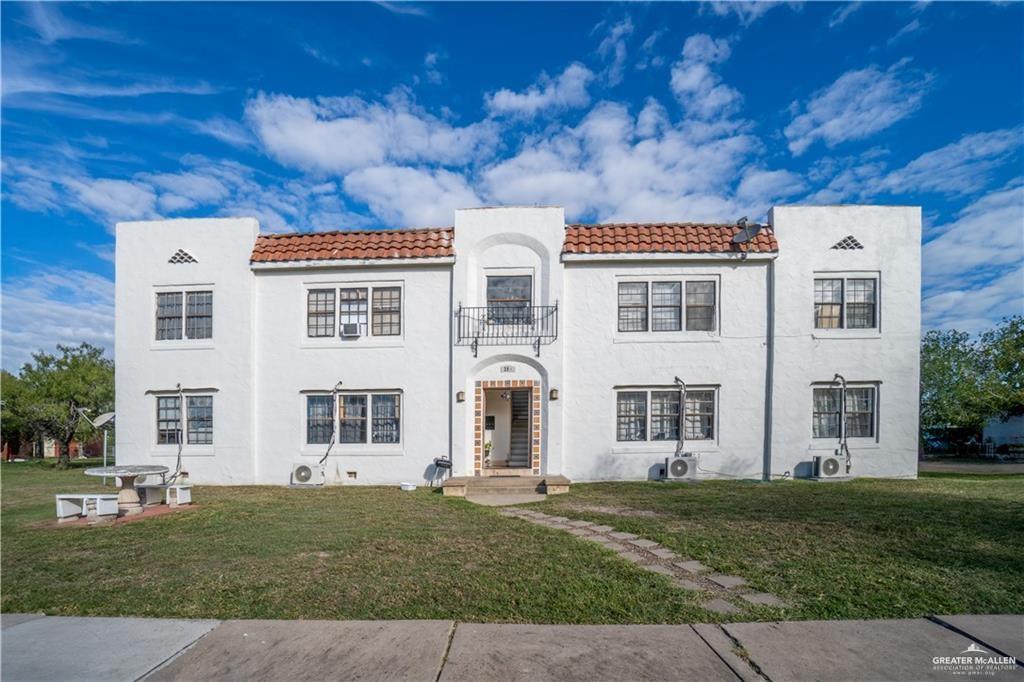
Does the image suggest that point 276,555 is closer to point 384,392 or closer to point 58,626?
point 58,626

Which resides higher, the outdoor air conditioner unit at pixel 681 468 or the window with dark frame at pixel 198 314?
the window with dark frame at pixel 198 314

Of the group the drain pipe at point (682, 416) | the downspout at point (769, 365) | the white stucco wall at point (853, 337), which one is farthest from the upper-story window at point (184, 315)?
the white stucco wall at point (853, 337)

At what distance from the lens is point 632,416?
523 inches

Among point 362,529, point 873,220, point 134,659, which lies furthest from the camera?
point 873,220

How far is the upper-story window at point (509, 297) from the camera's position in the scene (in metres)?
13.4

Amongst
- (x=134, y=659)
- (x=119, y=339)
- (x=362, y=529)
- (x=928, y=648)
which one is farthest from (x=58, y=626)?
(x=119, y=339)

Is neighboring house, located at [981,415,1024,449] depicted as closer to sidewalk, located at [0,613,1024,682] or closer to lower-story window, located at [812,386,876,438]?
lower-story window, located at [812,386,876,438]

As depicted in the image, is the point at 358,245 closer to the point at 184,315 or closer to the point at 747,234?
the point at 184,315

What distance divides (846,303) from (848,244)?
5.18 ft

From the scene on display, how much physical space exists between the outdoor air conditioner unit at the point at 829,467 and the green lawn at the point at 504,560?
253 cm

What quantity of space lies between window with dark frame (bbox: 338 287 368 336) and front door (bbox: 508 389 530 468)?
4.82 m

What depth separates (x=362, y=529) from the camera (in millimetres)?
7703

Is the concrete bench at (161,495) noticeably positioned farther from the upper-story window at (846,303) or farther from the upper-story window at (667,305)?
the upper-story window at (846,303)

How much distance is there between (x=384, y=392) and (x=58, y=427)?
1664cm
